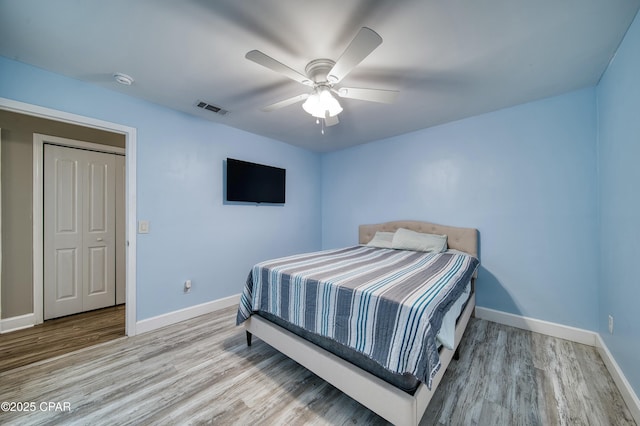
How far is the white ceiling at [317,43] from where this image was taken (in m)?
1.38

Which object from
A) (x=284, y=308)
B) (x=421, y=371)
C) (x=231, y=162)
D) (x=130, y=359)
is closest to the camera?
(x=421, y=371)

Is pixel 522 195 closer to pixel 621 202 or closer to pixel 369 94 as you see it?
pixel 621 202

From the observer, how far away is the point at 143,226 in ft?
8.28

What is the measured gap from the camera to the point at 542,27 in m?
1.51

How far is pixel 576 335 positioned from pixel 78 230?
225 inches

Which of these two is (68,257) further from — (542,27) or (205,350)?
(542,27)

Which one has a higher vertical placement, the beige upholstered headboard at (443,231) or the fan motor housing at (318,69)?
the fan motor housing at (318,69)

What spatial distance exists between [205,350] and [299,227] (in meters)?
2.42

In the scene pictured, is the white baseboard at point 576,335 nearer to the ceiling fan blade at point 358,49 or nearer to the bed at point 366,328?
the bed at point 366,328

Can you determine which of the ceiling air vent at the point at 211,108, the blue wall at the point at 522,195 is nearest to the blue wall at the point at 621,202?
the blue wall at the point at 522,195

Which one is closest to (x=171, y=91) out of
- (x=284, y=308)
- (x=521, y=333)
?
(x=284, y=308)

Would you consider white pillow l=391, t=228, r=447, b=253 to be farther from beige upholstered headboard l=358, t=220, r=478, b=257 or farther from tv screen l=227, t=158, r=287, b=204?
tv screen l=227, t=158, r=287, b=204

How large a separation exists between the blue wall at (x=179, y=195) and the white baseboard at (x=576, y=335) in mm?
3071

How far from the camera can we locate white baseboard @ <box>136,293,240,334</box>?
2.51m
